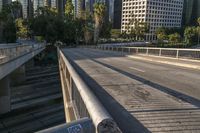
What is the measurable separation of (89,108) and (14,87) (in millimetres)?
38191

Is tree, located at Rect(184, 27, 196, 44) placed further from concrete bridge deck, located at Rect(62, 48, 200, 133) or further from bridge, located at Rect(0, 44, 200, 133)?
concrete bridge deck, located at Rect(62, 48, 200, 133)

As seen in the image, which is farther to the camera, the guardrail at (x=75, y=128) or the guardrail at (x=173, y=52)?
the guardrail at (x=173, y=52)

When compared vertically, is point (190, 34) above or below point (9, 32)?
above

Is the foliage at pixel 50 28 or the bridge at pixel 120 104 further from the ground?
the foliage at pixel 50 28

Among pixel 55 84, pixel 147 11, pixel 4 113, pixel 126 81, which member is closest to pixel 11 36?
pixel 55 84

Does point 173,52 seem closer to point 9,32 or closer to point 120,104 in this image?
point 120,104

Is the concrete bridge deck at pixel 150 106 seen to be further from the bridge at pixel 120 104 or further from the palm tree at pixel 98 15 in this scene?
the palm tree at pixel 98 15

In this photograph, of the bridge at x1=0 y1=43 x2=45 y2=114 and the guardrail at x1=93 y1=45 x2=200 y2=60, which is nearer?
the bridge at x1=0 y1=43 x2=45 y2=114

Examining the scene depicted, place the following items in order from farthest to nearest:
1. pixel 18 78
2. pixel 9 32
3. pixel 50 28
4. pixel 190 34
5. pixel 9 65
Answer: pixel 190 34
pixel 50 28
pixel 9 32
pixel 18 78
pixel 9 65

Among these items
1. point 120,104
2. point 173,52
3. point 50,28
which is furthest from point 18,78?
point 120,104

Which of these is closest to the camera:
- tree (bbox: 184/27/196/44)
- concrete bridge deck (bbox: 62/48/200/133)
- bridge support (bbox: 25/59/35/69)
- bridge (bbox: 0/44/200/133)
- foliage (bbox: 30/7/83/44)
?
bridge (bbox: 0/44/200/133)

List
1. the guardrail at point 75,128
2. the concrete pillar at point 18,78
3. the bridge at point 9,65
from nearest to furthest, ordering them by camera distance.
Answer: the guardrail at point 75,128 → the bridge at point 9,65 → the concrete pillar at point 18,78

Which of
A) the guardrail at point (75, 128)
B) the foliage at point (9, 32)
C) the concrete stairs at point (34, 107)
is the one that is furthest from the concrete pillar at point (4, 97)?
the foliage at point (9, 32)

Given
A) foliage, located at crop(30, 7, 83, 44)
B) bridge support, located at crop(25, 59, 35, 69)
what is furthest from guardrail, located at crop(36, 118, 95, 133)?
foliage, located at crop(30, 7, 83, 44)
